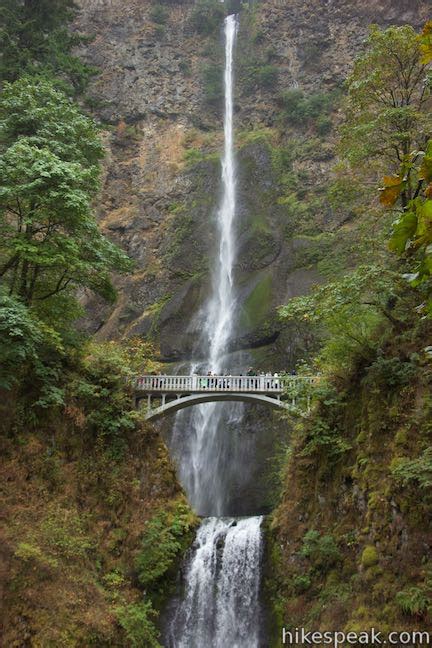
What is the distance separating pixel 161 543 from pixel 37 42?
17929 mm

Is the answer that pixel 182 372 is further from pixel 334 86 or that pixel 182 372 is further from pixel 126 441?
pixel 334 86

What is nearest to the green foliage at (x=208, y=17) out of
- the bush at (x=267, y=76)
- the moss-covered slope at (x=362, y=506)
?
the bush at (x=267, y=76)

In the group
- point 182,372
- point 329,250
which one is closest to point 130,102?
point 329,250

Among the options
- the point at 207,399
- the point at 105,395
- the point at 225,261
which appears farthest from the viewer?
the point at 225,261

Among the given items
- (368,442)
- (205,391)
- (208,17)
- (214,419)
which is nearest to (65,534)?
(368,442)

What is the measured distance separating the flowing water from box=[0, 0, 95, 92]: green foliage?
13.4 m

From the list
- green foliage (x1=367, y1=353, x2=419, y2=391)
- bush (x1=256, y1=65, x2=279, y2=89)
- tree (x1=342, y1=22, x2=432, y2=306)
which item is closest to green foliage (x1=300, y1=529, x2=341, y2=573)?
green foliage (x1=367, y1=353, x2=419, y2=391)

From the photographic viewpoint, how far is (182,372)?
2655 cm

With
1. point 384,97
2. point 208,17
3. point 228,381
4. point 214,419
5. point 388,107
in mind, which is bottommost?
point 214,419

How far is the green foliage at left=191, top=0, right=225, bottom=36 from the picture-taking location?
4806 centimetres

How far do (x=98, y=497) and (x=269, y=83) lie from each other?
37139 millimetres

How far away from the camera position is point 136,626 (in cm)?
1266

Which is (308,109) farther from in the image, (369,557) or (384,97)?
(369,557)

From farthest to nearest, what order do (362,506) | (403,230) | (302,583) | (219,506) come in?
1. (219,506)
2. (302,583)
3. (362,506)
4. (403,230)
